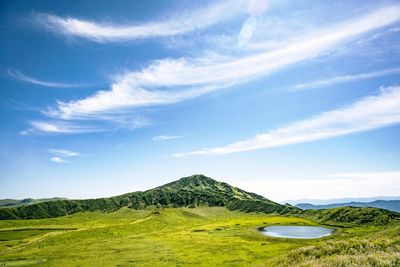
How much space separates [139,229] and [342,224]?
311 ft

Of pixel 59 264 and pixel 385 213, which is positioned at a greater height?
pixel 385 213

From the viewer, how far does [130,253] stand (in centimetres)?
8519

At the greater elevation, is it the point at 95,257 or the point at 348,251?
the point at 348,251

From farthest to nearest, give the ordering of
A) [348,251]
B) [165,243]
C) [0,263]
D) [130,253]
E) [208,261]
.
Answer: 1. [165,243]
2. [130,253]
3. [0,263]
4. [208,261]
5. [348,251]

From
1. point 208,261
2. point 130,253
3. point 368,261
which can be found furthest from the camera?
point 130,253

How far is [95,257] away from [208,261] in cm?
2949

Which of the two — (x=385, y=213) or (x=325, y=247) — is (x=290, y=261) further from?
(x=385, y=213)

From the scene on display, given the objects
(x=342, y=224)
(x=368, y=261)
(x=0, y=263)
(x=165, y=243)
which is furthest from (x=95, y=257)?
(x=342, y=224)

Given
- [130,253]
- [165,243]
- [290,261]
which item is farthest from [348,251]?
[165,243]

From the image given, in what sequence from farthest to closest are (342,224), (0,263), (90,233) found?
(342,224) < (90,233) < (0,263)

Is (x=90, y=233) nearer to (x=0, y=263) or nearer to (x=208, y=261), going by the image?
(x=0, y=263)

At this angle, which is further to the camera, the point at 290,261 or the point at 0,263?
the point at 0,263

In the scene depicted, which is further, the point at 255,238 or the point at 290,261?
the point at 255,238

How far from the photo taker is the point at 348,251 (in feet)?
116
